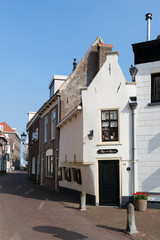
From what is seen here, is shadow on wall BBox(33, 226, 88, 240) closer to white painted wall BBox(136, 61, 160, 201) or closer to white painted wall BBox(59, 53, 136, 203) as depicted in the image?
white painted wall BBox(59, 53, 136, 203)

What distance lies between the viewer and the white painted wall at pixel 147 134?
12375mm

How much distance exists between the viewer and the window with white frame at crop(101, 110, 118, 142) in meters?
13.3

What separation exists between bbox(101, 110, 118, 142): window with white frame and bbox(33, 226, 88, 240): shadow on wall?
221 inches

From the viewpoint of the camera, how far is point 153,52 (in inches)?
508

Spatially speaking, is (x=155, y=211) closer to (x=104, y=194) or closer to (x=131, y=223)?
(x=104, y=194)

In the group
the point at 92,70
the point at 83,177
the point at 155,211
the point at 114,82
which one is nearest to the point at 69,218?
the point at 155,211

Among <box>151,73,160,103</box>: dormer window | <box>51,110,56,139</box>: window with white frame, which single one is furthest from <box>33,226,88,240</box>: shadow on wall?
<box>51,110,56,139</box>: window with white frame

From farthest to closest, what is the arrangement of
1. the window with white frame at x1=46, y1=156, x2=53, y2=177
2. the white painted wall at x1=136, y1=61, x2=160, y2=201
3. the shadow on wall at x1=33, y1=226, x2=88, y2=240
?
the window with white frame at x1=46, y1=156, x2=53, y2=177
the white painted wall at x1=136, y1=61, x2=160, y2=201
the shadow on wall at x1=33, y1=226, x2=88, y2=240

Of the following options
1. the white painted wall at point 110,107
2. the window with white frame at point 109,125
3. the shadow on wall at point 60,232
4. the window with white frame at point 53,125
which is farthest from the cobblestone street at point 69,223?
the window with white frame at point 53,125

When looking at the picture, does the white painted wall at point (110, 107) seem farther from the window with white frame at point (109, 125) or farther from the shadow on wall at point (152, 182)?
the shadow on wall at point (152, 182)

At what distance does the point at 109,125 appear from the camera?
13.4m

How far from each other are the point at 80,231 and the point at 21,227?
1.83m

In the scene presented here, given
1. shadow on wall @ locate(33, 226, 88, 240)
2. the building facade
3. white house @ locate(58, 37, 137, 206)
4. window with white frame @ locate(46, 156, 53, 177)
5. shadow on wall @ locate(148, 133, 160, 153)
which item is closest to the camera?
shadow on wall @ locate(33, 226, 88, 240)

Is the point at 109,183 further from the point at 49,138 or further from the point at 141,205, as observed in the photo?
the point at 49,138
